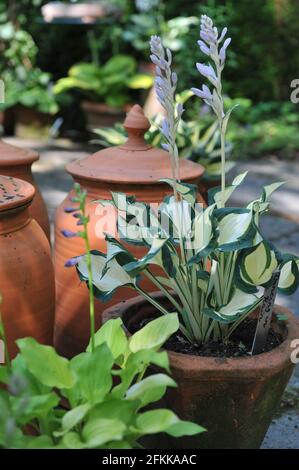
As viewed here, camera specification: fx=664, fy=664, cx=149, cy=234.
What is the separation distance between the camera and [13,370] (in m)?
1.22

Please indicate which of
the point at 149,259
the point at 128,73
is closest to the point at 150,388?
the point at 149,259

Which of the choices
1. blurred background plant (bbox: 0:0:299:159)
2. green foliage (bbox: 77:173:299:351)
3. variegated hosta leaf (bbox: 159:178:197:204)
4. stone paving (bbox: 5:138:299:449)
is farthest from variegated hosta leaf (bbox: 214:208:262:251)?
blurred background plant (bbox: 0:0:299:159)

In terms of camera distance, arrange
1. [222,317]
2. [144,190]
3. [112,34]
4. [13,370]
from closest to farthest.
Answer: [13,370], [222,317], [144,190], [112,34]

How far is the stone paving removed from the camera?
1.84 meters

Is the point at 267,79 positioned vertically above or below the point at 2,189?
below

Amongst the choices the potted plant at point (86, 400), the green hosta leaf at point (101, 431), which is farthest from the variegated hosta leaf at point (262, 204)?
the green hosta leaf at point (101, 431)

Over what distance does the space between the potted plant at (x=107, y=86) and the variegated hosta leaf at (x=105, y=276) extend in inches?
165

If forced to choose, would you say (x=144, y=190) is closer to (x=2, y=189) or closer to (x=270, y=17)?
(x=2, y=189)

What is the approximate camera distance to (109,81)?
555 cm

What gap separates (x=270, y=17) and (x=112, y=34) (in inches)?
61.6

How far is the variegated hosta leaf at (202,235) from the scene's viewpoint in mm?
1366

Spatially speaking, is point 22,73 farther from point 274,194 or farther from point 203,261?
point 203,261

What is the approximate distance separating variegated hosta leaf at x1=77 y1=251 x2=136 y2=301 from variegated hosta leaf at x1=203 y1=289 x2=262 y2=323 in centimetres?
20
